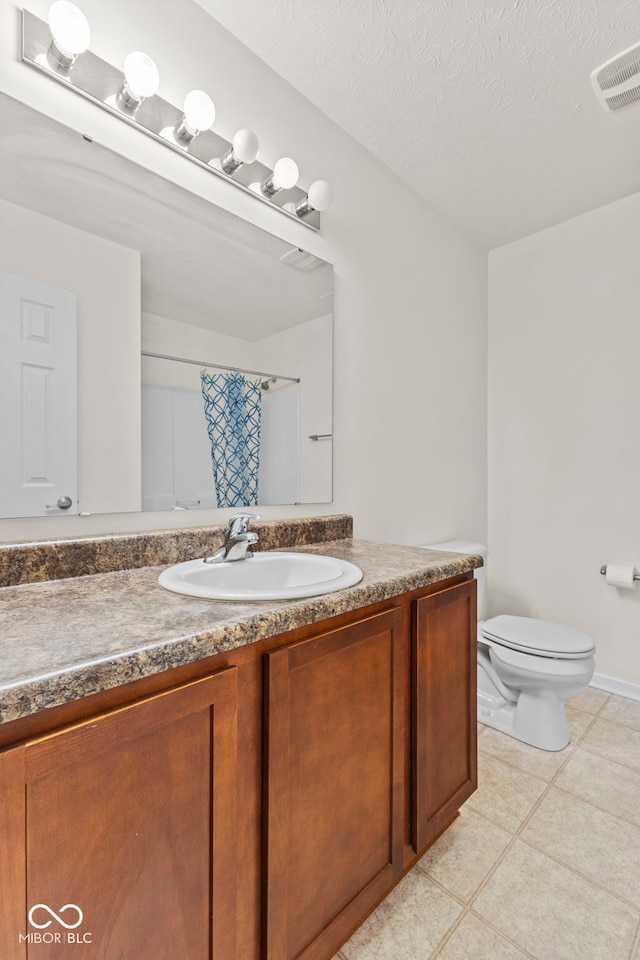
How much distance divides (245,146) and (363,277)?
0.69 m

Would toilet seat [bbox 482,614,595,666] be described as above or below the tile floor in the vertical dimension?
above

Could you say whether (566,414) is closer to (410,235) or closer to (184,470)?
(410,235)

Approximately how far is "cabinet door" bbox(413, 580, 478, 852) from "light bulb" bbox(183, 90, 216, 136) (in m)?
1.40

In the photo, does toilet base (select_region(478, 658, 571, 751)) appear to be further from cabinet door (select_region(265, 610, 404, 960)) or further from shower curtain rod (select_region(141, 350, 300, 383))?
shower curtain rod (select_region(141, 350, 300, 383))

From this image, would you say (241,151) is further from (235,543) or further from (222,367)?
(235,543)

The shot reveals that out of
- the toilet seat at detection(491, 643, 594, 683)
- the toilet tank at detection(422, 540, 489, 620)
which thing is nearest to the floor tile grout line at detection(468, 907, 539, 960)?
the toilet seat at detection(491, 643, 594, 683)

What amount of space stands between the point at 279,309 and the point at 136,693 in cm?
130

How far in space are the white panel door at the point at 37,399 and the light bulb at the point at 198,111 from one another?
1.99 feet

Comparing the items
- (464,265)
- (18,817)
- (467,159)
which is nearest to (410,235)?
(467,159)

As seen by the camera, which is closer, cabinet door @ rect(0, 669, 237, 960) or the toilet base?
cabinet door @ rect(0, 669, 237, 960)

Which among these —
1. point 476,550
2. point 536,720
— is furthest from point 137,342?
point 536,720

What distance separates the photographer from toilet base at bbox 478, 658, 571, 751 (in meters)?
1.78

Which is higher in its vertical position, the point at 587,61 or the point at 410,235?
the point at 587,61

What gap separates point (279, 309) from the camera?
157cm
